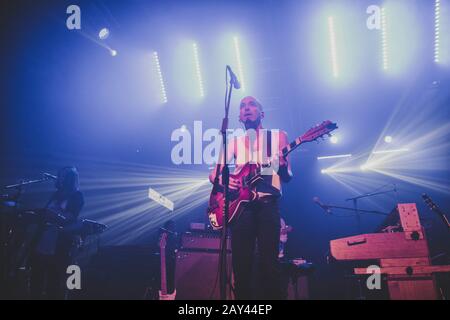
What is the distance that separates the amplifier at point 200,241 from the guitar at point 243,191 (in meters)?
1.22

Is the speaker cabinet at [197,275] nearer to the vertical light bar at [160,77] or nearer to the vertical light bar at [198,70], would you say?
the vertical light bar at [198,70]

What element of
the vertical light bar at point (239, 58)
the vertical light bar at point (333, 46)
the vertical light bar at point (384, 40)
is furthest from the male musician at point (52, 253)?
the vertical light bar at point (384, 40)

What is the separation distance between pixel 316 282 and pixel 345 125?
4.08 metres

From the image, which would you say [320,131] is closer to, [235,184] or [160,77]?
[235,184]

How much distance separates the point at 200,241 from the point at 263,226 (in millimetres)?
1989

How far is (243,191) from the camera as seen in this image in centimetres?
287

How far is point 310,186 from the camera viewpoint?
9.08m

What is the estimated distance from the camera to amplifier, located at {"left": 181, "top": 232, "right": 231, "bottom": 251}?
171 inches

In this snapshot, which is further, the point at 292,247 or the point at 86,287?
the point at 292,247

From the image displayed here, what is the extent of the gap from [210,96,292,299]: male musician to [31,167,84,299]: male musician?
2.52m

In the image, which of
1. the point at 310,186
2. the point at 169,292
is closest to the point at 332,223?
the point at 310,186

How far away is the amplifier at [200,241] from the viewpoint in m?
4.34

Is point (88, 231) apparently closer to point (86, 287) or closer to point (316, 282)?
point (86, 287)

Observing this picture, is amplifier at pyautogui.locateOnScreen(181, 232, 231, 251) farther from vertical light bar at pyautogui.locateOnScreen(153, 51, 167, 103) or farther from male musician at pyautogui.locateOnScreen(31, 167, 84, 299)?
vertical light bar at pyautogui.locateOnScreen(153, 51, 167, 103)
